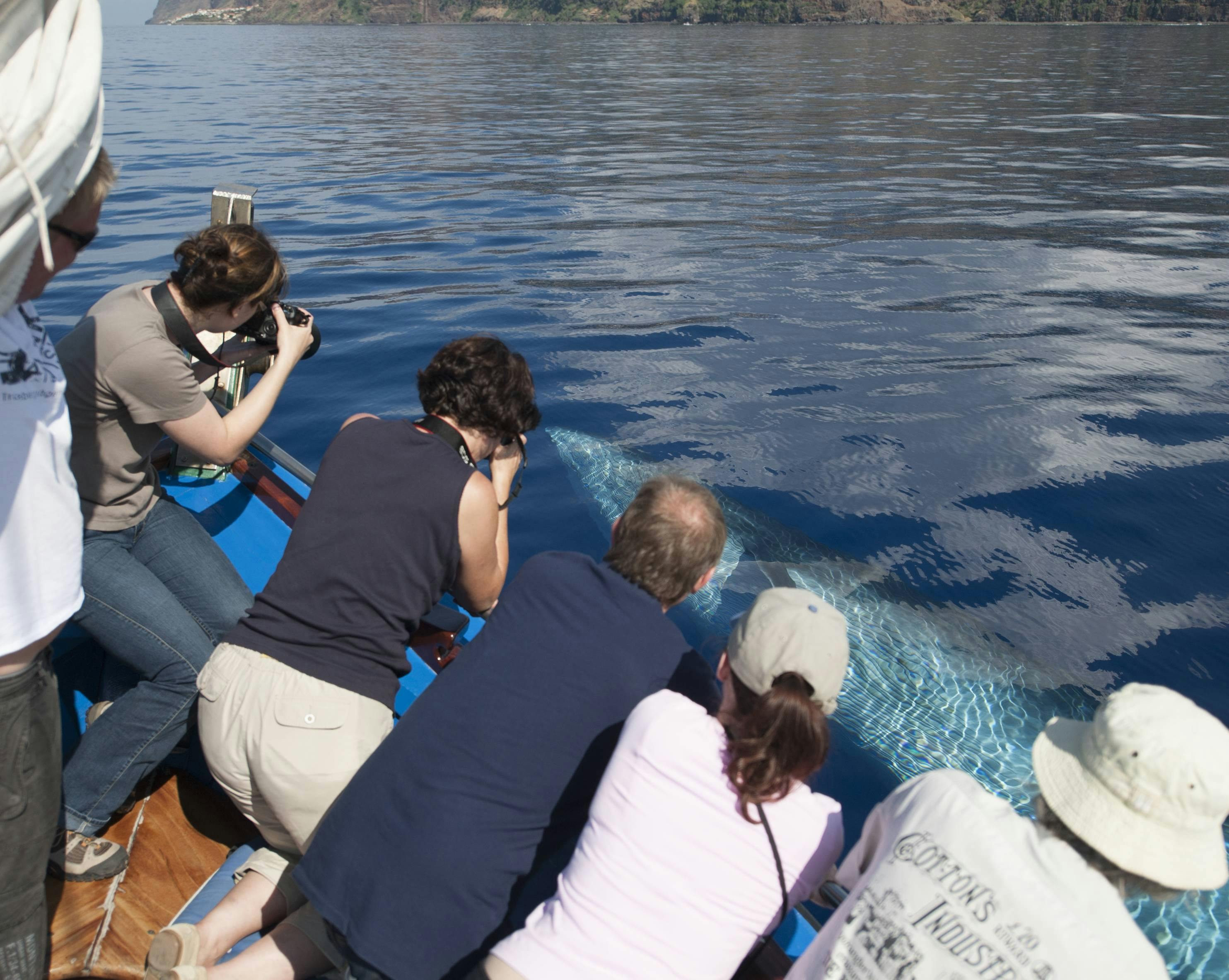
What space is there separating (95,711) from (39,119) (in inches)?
93.7

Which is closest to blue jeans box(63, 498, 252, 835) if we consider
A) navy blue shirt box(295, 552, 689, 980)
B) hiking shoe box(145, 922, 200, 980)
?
hiking shoe box(145, 922, 200, 980)

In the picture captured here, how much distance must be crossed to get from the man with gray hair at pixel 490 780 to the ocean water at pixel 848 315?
234 centimetres

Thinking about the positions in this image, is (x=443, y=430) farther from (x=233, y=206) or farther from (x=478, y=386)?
(x=233, y=206)

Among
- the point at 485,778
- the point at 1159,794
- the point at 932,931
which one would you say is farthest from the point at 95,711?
the point at 1159,794

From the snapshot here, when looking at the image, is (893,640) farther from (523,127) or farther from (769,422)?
(523,127)

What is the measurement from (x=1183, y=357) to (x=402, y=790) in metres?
9.28

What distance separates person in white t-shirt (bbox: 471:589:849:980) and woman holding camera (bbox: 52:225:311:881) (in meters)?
1.67

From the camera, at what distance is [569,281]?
11852mm

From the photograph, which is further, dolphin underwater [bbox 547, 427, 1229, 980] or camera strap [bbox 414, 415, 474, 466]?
dolphin underwater [bbox 547, 427, 1229, 980]

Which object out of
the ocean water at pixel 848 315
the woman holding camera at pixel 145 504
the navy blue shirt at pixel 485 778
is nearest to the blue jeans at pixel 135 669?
the woman holding camera at pixel 145 504

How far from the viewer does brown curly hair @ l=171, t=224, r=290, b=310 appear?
10.7 feet

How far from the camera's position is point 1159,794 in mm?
1683

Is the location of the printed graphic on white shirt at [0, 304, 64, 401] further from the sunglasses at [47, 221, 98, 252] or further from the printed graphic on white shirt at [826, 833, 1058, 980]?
the printed graphic on white shirt at [826, 833, 1058, 980]

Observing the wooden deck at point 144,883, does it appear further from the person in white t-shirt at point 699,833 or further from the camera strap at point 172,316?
the camera strap at point 172,316
